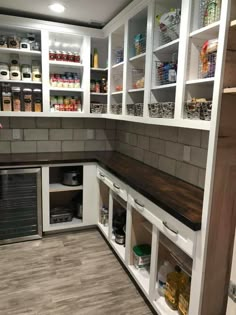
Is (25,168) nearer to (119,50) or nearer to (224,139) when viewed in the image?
(119,50)

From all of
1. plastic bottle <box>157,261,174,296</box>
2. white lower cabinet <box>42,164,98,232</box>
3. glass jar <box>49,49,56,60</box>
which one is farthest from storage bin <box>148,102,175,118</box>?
glass jar <box>49,49,56,60</box>

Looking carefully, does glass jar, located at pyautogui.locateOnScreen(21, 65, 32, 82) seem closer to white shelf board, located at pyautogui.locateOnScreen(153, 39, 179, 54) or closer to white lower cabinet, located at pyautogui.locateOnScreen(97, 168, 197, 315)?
white lower cabinet, located at pyautogui.locateOnScreen(97, 168, 197, 315)

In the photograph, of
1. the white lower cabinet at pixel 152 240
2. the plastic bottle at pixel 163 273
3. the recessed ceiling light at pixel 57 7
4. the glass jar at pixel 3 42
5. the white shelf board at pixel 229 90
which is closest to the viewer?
the white shelf board at pixel 229 90

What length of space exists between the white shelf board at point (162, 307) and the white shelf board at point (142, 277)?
11 centimetres

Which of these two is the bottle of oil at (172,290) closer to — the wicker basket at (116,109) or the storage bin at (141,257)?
the storage bin at (141,257)

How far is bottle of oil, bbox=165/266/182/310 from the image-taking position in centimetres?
167

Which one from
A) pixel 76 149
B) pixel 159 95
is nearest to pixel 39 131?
pixel 76 149

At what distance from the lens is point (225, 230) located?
4.37 ft

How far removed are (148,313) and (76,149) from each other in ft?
6.80

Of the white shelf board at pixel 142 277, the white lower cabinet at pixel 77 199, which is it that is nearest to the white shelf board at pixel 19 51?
the white lower cabinet at pixel 77 199

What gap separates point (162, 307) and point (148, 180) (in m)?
0.90

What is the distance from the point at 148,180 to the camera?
2080 mm

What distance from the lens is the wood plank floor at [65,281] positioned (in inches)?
73.8

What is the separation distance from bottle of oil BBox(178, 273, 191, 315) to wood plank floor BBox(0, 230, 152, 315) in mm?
364
